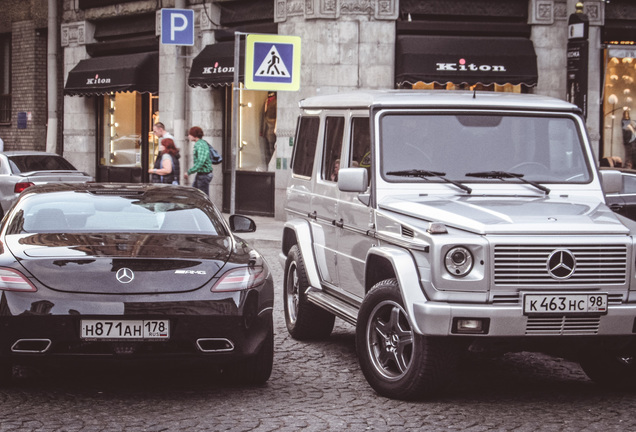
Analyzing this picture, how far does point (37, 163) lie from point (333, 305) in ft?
43.6

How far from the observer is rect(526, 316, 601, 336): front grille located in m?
6.12

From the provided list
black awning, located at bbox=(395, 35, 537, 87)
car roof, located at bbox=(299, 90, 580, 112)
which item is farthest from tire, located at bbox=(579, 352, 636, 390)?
black awning, located at bbox=(395, 35, 537, 87)

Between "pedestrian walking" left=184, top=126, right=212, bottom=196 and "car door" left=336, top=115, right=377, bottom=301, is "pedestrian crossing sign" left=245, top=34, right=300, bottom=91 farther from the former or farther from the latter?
"car door" left=336, top=115, right=377, bottom=301

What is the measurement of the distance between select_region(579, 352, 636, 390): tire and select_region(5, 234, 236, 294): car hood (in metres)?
2.37

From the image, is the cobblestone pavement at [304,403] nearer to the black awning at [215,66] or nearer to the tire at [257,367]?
the tire at [257,367]

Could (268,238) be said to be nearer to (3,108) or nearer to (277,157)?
(277,157)

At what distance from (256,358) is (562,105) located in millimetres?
2732

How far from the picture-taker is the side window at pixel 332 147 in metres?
8.20

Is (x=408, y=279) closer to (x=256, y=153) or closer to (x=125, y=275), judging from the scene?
(x=125, y=275)

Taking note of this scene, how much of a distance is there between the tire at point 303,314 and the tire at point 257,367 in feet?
5.93

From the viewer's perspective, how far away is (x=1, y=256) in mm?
6422

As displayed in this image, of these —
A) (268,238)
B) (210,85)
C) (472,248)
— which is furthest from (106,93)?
(472,248)

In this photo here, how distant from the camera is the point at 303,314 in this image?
→ 8781 mm

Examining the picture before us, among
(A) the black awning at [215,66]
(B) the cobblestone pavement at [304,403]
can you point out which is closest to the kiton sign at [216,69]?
(A) the black awning at [215,66]
